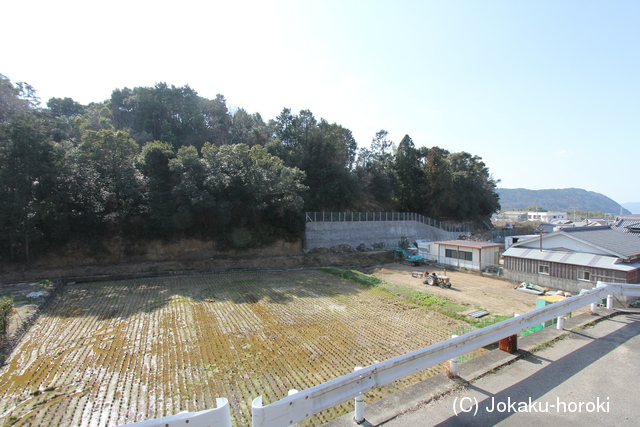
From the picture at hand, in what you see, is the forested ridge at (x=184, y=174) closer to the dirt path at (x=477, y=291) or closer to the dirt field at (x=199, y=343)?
the dirt field at (x=199, y=343)

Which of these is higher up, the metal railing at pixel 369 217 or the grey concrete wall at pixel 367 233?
the metal railing at pixel 369 217

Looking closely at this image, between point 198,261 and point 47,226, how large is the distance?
852 cm

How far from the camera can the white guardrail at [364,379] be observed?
2.24 meters

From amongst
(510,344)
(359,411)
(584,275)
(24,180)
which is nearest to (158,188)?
(24,180)

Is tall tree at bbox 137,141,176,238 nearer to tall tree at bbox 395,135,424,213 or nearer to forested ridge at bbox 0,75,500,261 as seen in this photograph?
forested ridge at bbox 0,75,500,261

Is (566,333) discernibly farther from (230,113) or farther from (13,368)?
(230,113)

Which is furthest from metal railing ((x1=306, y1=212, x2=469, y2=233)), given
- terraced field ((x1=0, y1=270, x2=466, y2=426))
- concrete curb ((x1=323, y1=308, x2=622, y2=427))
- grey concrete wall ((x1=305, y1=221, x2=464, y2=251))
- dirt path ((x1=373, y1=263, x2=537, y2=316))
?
concrete curb ((x1=323, y1=308, x2=622, y2=427))

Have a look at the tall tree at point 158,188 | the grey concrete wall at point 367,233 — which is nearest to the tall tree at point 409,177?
the grey concrete wall at point 367,233

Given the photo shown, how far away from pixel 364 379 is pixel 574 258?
51.7 feet

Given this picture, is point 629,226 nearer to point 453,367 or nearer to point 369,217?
point 369,217

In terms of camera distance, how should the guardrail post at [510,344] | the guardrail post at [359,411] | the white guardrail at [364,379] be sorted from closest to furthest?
the white guardrail at [364,379] < the guardrail post at [359,411] < the guardrail post at [510,344]

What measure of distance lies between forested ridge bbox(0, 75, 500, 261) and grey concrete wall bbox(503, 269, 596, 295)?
1419cm

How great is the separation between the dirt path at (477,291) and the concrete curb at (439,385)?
7.55 metres

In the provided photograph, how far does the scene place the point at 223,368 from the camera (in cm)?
731
